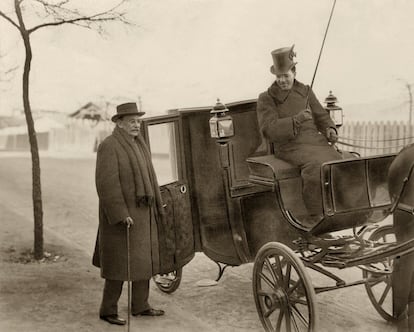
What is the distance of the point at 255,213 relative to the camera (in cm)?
516

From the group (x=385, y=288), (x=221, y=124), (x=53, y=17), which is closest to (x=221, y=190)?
(x=221, y=124)

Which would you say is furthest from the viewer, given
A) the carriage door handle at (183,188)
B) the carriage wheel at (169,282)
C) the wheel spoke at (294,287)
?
the carriage wheel at (169,282)

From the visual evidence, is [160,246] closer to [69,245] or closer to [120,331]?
[120,331]

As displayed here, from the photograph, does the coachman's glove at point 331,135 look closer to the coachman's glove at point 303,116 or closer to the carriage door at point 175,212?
the coachman's glove at point 303,116

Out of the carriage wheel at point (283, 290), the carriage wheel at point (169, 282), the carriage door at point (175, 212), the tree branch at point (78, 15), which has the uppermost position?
the tree branch at point (78, 15)

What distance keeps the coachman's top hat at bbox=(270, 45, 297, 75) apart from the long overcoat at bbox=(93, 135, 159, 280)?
4.64 feet

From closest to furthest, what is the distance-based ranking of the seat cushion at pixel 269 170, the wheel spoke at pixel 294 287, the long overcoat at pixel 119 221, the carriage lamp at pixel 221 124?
1. the wheel spoke at pixel 294 287
2. the seat cushion at pixel 269 170
3. the long overcoat at pixel 119 221
4. the carriage lamp at pixel 221 124

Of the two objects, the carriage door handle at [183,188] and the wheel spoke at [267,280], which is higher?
the carriage door handle at [183,188]

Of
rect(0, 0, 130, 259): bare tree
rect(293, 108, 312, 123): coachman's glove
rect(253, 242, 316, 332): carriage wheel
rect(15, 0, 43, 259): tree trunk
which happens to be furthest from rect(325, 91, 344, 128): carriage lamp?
rect(15, 0, 43, 259): tree trunk

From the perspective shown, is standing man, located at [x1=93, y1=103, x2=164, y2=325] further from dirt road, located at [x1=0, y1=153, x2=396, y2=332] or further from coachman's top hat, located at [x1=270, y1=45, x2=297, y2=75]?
coachman's top hat, located at [x1=270, y1=45, x2=297, y2=75]

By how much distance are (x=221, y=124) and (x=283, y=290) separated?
143cm

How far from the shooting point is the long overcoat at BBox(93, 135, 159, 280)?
4688 millimetres

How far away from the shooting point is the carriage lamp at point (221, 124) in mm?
4848

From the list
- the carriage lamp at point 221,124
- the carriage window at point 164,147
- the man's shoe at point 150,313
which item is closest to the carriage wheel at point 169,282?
the man's shoe at point 150,313
